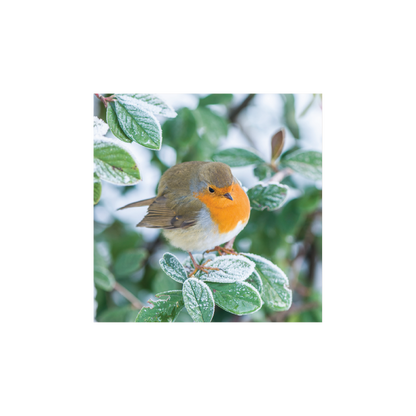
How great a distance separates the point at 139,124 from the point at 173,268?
38cm

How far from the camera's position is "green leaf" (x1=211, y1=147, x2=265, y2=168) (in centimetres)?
122

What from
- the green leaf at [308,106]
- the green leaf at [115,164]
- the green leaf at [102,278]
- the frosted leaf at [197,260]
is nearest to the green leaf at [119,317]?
the green leaf at [102,278]

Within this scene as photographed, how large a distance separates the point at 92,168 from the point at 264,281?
55cm

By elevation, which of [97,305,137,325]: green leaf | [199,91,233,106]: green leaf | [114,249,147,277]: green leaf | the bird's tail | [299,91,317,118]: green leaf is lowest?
[97,305,137,325]: green leaf

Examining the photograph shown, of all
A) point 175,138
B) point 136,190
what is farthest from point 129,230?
point 175,138

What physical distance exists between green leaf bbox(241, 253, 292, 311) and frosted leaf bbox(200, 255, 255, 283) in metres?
0.08

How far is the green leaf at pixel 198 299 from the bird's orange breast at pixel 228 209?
0.23 m

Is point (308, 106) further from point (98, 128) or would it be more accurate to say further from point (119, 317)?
point (119, 317)

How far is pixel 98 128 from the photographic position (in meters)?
0.96

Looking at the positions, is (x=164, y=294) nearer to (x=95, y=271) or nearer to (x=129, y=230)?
(x=95, y=271)

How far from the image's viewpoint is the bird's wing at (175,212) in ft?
3.69

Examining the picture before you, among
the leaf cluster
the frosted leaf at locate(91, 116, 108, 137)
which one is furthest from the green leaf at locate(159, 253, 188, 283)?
the frosted leaf at locate(91, 116, 108, 137)

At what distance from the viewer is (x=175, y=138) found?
1321 mm

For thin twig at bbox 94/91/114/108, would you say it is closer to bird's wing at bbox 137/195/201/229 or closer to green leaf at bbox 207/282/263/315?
bird's wing at bbox 137/195/201/229
